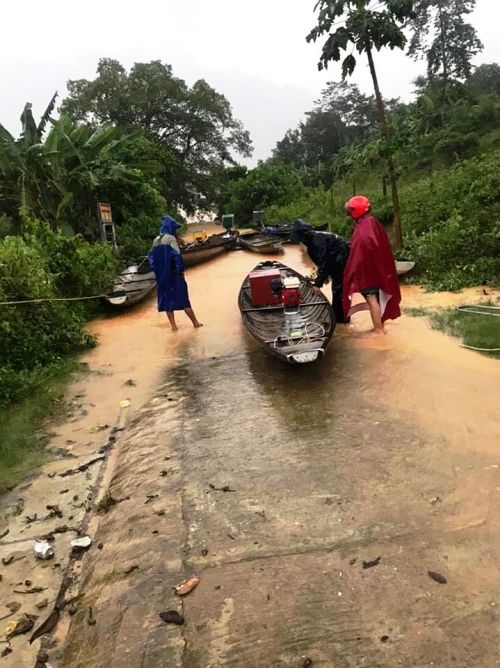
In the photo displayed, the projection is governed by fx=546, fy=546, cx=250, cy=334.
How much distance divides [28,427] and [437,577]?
451 cm

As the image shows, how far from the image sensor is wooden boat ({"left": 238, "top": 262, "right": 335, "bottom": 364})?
6336 mm

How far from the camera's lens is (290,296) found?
324 inches

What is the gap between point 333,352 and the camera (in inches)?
295

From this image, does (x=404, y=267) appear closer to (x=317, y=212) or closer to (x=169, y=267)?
(x=169, y=267)

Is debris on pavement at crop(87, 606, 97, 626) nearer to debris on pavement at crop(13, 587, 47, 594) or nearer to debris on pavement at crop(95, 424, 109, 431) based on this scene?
debris on pavement at crop(13, 587, 47, 594)

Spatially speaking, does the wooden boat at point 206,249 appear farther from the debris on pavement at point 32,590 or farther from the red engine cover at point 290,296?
the debris on pavement at point 32,590

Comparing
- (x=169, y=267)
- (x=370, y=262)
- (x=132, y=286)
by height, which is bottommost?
(x=132, y=286)

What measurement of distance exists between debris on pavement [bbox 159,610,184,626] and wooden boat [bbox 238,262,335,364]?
10.8ft

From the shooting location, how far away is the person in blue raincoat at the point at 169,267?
8.98 metres

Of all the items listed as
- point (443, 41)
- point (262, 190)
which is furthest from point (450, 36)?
point (262, 190)

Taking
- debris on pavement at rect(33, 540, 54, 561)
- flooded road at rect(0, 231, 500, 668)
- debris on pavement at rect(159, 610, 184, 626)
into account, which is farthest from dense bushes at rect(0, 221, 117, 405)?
debris on pavement at rect(159, 610, 184, 626)

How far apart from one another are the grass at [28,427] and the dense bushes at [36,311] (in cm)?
20

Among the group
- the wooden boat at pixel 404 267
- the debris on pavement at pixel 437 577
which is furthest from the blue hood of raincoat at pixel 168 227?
the debris on pavement at pixel 437 577

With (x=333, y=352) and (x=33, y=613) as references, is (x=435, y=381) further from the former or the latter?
(x=33, y=613)
